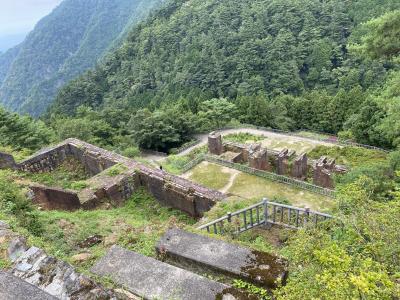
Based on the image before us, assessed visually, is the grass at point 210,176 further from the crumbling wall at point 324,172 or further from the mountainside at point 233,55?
the mountainside at point 233,55

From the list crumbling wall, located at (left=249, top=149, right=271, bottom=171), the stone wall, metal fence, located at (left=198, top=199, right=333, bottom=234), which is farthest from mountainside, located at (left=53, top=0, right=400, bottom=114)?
the stone wall

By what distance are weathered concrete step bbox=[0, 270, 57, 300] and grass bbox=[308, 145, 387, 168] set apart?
22.2 meters

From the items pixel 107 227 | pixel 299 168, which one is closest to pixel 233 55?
pixel 299 168

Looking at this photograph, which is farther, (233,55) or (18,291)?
(233,55)

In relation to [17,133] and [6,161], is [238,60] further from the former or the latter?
[6,161]

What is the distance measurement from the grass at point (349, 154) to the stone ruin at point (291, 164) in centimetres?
477

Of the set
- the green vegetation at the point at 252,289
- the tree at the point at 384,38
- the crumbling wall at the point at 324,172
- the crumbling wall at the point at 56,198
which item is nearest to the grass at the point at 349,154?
the crumbling wall at the point at 324,172


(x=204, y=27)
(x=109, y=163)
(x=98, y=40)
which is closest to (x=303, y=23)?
(x=204, y=27)

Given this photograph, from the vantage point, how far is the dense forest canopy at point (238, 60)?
200 feet

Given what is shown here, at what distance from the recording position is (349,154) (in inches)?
993

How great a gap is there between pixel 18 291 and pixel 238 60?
69036mm

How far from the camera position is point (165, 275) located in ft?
18.8

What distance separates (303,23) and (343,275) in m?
78.8

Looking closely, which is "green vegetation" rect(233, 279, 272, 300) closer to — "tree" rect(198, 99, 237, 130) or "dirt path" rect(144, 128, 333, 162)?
"dirt path" rect(144, 128, 333, 162)
